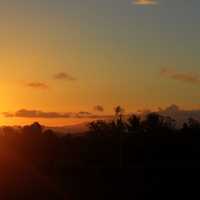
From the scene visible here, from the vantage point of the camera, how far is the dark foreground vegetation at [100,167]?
2722 centimetres

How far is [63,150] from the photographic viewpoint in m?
46.5

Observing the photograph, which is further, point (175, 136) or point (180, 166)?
point (175, 136)

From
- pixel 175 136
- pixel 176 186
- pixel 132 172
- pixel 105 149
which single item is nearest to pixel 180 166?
pixel 132 172

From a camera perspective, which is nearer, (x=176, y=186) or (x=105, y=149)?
(x=176, y=186)

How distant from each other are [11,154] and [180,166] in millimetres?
12791

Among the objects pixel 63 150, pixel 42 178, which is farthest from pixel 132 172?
pixel 63 150

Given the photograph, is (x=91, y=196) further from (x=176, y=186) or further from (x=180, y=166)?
(x=180, y=166)

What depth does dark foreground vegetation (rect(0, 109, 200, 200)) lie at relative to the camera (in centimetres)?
2722

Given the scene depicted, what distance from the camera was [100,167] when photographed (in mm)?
33844

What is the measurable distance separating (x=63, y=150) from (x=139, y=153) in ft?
17.9

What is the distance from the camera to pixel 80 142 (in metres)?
51.9

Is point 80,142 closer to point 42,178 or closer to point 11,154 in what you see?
point 11,154

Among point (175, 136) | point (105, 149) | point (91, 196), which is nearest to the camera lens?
A: point (91, 196)

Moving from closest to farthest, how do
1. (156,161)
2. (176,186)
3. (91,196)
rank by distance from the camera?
(91,196), (176,186), (156,161)
